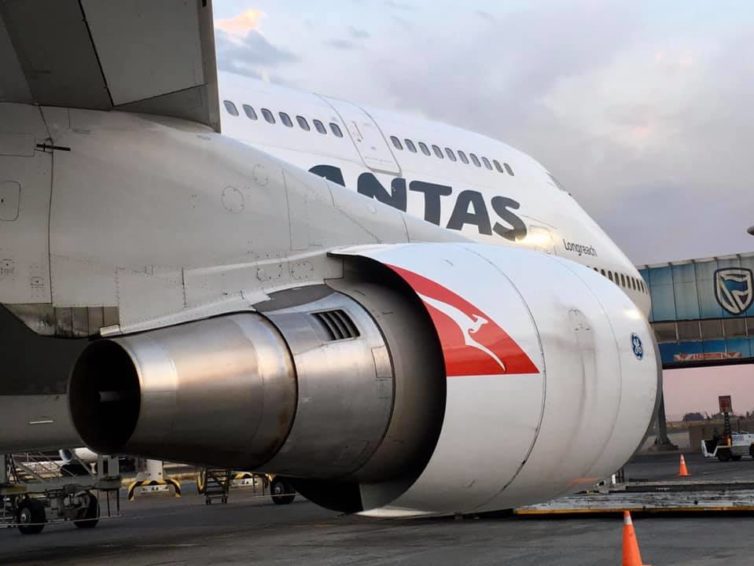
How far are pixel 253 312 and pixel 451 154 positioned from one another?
6.18 meters

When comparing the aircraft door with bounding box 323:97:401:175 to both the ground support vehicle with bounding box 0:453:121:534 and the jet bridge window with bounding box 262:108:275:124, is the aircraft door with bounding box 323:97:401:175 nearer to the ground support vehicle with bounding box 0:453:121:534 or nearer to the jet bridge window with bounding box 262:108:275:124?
the jet bridge window with bounding box 262:108:275:124

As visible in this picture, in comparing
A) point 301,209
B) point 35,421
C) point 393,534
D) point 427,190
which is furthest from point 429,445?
point 393,534

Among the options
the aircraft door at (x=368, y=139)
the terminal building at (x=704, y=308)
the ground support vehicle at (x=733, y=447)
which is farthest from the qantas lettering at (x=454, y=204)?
the terminal building at (x=704, y=308)

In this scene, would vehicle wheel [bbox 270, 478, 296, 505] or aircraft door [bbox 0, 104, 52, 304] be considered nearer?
aircraft door [bbox 0, 104, 52, 304]

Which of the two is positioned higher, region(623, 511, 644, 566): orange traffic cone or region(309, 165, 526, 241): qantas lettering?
region(309, 165, 526, 241): qantas lettering

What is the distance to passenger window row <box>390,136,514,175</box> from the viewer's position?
10141mm

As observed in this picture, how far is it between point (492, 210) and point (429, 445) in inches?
237

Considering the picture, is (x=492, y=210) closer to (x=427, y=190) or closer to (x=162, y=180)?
(x=427, y=190)

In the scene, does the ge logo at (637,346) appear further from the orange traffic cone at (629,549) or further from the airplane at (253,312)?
the orange traffic cone at (629,549)

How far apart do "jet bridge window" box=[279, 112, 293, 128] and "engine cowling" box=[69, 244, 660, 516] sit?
13.1 feet

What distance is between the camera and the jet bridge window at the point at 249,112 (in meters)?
9.10

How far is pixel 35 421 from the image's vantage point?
670 cm

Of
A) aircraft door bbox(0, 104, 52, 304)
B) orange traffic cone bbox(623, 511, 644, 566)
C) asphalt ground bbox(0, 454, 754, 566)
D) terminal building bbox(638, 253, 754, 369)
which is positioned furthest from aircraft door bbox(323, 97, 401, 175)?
terminal building bbox(638, 253, 754, 369)

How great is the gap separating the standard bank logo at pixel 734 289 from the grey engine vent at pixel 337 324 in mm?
35994
